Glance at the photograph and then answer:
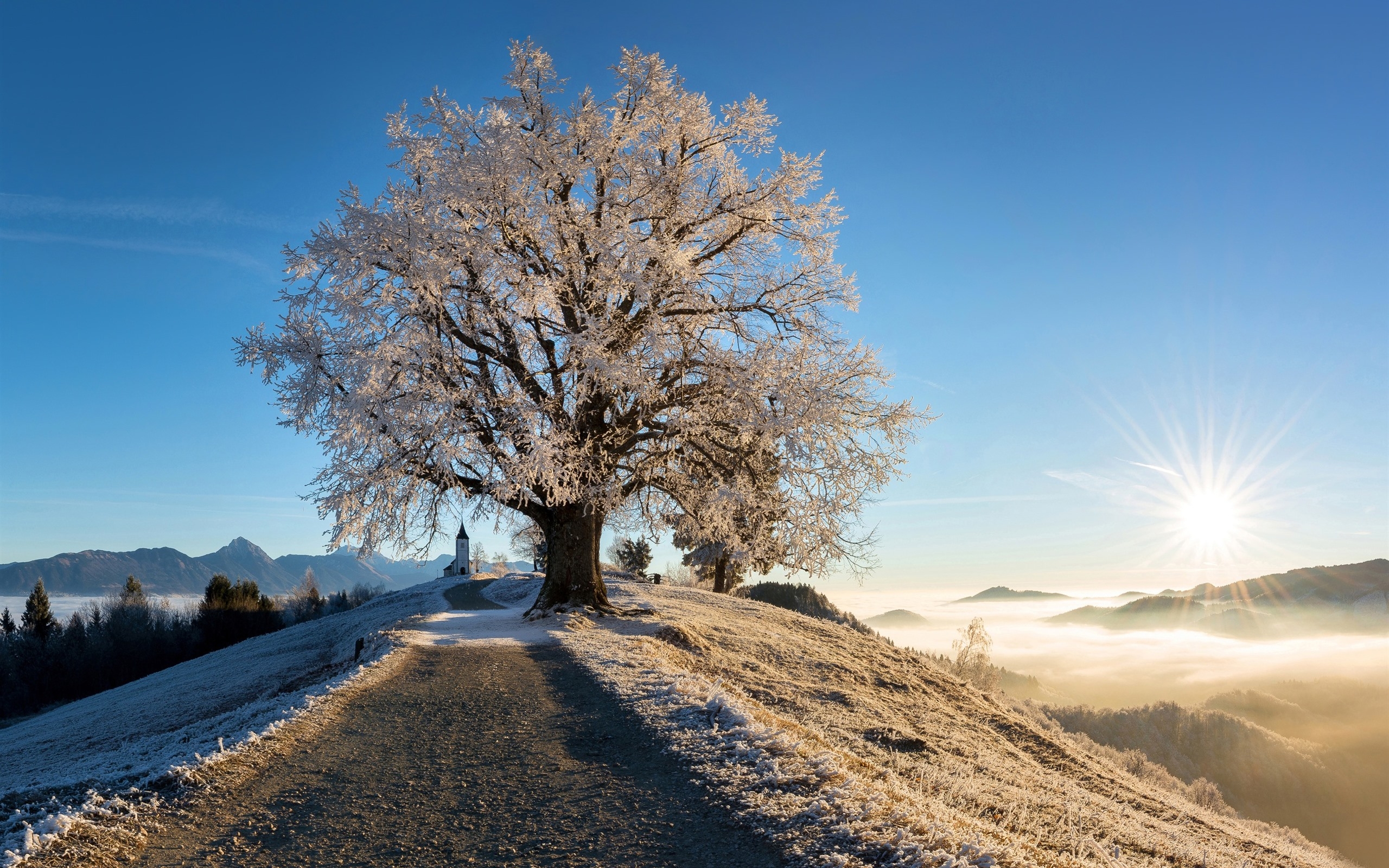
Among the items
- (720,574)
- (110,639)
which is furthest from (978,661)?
(110,639)

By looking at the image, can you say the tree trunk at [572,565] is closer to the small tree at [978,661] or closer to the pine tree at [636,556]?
the small tree at [978,661]

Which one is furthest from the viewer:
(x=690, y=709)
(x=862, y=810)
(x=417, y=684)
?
(x=417, y=684)

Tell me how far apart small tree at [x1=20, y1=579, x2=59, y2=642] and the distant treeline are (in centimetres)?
7

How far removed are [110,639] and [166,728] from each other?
61.8 meters

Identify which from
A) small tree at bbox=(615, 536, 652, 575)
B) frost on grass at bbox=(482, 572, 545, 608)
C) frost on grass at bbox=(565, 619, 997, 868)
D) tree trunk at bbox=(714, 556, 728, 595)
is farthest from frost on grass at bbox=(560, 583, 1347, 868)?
small tree at bbox=(615, 536, 652, 575)

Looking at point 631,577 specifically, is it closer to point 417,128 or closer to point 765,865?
point 417,128

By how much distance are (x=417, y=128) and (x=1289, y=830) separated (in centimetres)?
2423

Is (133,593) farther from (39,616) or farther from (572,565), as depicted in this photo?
(572,565)

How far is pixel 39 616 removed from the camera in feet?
219

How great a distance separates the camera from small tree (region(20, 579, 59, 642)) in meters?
66.0

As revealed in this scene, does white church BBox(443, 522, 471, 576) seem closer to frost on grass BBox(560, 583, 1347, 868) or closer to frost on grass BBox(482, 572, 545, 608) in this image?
frost on grass BBox(482, 572, 545, 608)

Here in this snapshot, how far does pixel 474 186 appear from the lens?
17375 mm

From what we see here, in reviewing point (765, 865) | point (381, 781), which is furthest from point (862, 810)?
point (381, 781)

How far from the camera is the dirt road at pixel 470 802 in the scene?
5.25m
